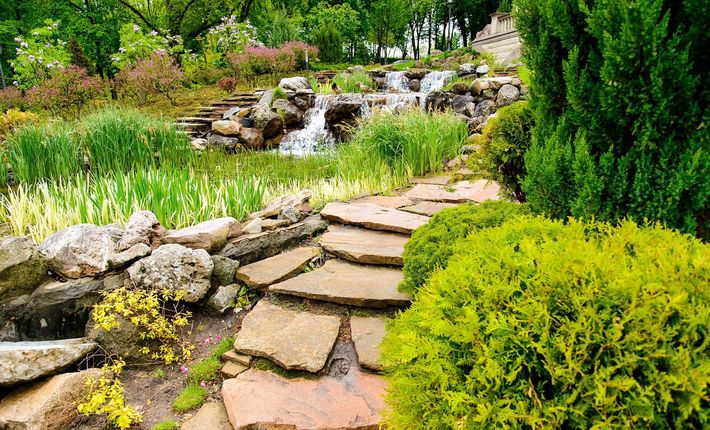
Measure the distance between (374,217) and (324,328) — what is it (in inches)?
58.2

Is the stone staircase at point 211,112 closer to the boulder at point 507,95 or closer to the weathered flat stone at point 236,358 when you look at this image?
the boulder at point 507,95

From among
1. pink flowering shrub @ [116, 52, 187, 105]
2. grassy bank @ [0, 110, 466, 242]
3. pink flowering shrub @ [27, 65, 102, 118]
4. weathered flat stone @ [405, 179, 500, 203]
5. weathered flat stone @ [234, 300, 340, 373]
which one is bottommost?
weathered flat stone @ [234, 300, 340, 373]

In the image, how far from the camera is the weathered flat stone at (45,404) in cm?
212

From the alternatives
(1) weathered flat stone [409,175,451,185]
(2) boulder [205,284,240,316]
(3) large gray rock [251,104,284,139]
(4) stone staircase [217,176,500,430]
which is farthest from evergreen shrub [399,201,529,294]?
(3) large gray rock [251,104,284,139]

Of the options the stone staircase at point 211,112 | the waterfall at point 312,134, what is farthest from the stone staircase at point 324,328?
the stone staircase at point 211,112

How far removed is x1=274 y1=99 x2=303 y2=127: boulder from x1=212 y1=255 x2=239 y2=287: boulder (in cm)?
852

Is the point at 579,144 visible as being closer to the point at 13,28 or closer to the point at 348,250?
the point at 348,250

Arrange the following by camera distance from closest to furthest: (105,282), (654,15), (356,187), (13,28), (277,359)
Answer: (654,15), (277,359), (105,282), (356,187), (13,28)

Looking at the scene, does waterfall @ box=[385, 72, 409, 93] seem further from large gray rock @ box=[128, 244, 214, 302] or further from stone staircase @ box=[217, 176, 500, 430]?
large gray rock @ box=[128, 244, 214, 302]

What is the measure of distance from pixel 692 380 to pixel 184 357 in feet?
8.48

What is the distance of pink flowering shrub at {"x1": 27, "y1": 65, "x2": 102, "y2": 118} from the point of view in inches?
374

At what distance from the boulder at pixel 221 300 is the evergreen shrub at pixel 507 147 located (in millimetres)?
2065

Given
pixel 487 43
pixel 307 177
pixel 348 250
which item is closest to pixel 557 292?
pixel 348 250

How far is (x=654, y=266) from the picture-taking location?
1.14 m
